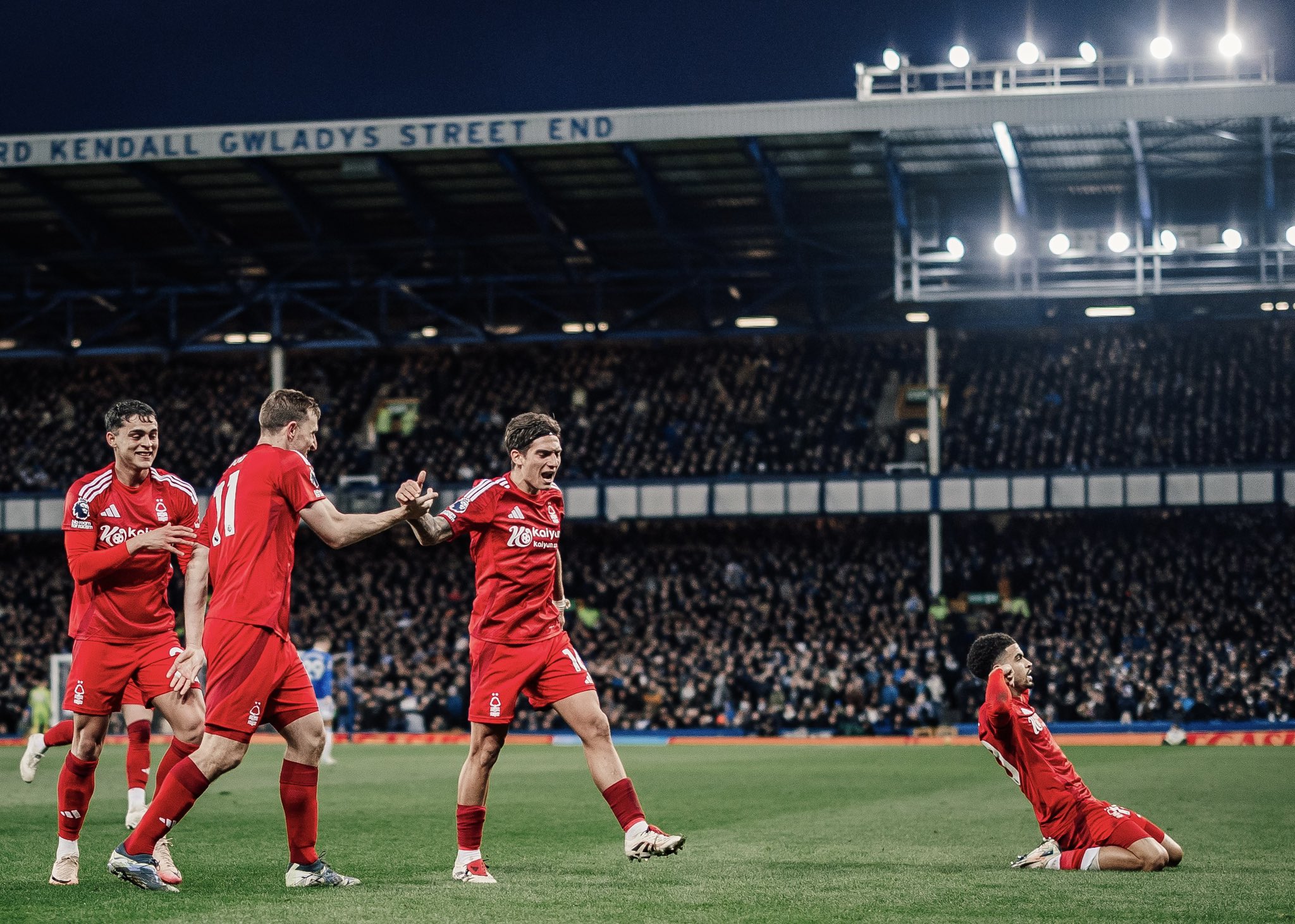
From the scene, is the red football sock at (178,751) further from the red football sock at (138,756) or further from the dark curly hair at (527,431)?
the red football sock at (138,756)

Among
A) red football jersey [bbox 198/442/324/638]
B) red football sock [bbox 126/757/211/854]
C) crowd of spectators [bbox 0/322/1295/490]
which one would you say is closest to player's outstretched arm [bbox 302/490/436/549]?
red football jersey [bbox 198/442/324/638]

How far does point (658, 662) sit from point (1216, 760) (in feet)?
48.5

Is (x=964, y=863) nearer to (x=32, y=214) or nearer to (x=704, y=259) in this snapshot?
(x=704, y=259)

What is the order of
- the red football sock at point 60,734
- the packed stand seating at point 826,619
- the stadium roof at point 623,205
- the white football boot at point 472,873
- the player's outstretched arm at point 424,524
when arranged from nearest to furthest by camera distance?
1. the player's outstretched arm at point 424,524
2. the white football boot at point 472,873
3. the red football sock at point 60,734
4. the stadium roof at point 623,205
5. the packed stand seating at point 826,619

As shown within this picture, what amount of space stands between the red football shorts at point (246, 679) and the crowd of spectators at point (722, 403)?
106ft

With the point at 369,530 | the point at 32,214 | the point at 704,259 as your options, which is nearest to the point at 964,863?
the point at 369,530

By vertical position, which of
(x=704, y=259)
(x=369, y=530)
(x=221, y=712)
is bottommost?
(x=221, y=712)

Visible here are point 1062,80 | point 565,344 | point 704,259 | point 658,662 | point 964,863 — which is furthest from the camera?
point 565,344

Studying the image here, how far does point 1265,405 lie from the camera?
128 ft

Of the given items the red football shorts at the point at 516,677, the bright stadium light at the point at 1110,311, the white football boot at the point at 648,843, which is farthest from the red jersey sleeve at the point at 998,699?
the bright stadium light at the point at 1110,311

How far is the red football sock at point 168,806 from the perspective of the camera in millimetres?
7750

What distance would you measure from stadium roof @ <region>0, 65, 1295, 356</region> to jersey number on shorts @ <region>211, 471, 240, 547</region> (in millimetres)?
24416

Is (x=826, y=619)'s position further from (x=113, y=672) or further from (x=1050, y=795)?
(x=113, y=672)

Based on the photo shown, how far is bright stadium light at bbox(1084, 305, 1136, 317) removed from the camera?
38.2 metres
